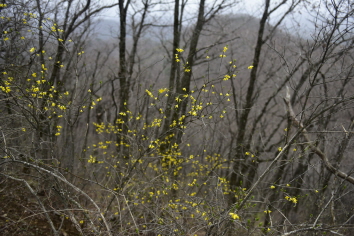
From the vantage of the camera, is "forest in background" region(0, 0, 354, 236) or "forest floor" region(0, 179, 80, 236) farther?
"forest floor" region(0, 179, 80, 236)

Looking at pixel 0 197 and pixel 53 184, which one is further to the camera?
pixel 0 197

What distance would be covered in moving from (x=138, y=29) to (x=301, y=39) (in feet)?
21.2

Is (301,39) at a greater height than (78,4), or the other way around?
(78,4)

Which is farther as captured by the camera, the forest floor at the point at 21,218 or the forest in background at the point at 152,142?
the forest floor at the point at 21,218

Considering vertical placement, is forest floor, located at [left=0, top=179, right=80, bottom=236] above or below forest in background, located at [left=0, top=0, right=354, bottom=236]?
below

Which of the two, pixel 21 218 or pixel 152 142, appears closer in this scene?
pixel 152 142

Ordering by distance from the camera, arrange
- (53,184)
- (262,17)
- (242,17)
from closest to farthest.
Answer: (53,184), (262,17), (242,17)

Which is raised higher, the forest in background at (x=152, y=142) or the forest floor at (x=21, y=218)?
the forest in background at (x=152, y=142)

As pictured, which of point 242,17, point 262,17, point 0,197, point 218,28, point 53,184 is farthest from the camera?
point 242,17

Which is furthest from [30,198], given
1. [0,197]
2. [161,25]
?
[161,25]

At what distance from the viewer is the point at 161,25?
31.0 ft

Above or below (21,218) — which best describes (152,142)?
above

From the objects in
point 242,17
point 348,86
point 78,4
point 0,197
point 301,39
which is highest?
point 242,17

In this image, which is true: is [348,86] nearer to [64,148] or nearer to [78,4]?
[64,148]
